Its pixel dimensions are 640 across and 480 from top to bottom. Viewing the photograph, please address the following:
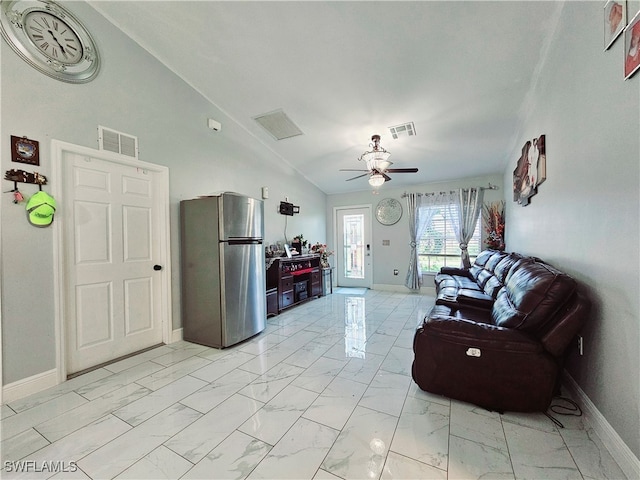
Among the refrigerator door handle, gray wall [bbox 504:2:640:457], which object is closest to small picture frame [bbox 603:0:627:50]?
gray wall [bbox 504:2:640:457]

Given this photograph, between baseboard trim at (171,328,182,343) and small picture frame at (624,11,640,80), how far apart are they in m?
4.20

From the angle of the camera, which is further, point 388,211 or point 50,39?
point 388,211

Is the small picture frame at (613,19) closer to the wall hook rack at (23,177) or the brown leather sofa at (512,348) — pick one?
the brown leather sofa at (512,348)

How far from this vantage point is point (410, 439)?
4.85 feet

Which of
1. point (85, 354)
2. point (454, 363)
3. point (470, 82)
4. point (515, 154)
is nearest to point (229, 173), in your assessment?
point (85, 354)

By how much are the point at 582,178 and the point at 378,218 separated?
4.32m

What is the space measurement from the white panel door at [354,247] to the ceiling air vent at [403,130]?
2543 mm

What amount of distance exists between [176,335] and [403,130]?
4059mm

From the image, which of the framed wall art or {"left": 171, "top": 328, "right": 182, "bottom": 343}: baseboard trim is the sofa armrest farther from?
{"left": 171, "top": 328, "right": 182, "bottom": 343}: baseboard trim

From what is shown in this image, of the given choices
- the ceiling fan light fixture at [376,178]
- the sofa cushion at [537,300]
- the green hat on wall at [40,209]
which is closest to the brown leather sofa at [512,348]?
the sofa cushion at [537,300]

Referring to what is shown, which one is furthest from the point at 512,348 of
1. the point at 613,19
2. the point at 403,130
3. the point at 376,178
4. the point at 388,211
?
the point at 388,211

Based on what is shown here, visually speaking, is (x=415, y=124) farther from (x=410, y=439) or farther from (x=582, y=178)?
(x=410, y=439)

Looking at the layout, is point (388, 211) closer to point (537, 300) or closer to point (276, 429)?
point (537, 300)

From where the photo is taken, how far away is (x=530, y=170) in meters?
2.89
